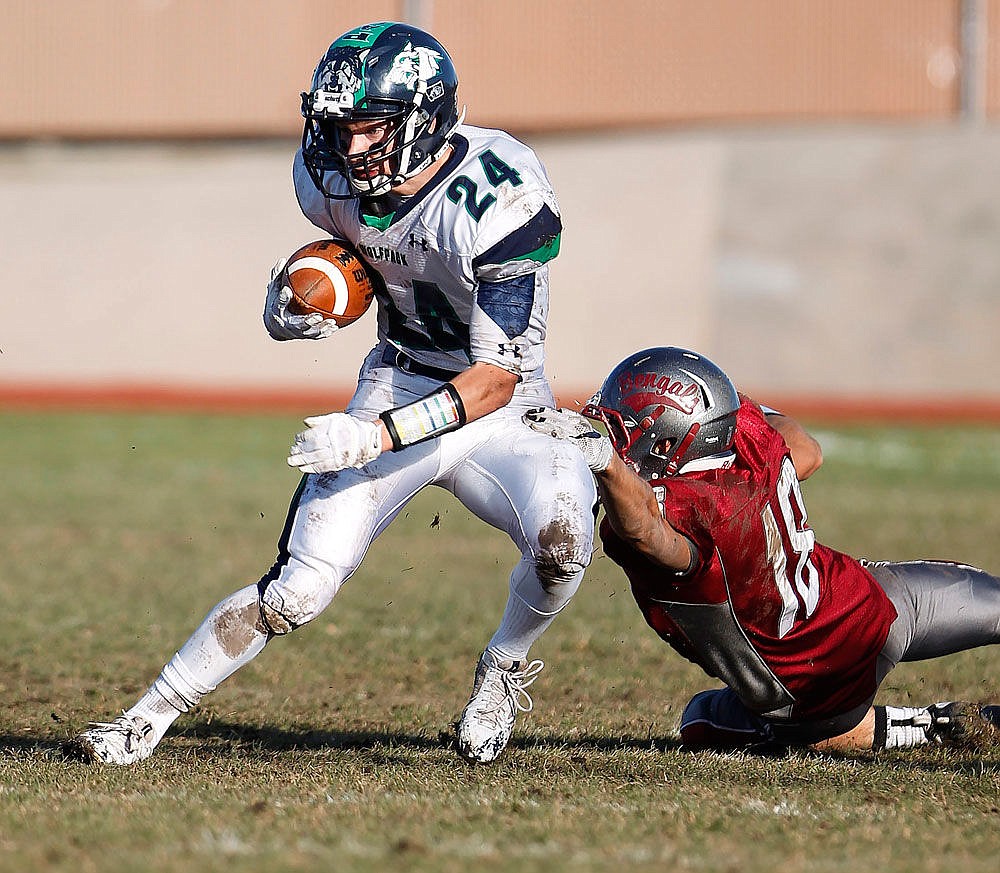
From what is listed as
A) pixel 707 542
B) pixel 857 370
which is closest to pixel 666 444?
pixel 707 542

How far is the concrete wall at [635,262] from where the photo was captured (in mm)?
17859

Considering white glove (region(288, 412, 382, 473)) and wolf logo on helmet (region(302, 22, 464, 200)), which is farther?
wolf logo on helmet (region(302, 22, 464, 200))

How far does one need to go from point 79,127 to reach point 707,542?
17.6 meters

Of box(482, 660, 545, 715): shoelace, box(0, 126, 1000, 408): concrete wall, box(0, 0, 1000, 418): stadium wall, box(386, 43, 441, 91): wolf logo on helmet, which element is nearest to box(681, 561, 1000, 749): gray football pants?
box(482, 660, 545, 715): shoelace

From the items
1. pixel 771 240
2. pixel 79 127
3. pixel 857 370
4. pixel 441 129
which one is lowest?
pixel 857 370

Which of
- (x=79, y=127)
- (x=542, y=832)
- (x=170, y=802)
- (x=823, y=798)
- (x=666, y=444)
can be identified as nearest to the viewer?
(x=542, y=832)

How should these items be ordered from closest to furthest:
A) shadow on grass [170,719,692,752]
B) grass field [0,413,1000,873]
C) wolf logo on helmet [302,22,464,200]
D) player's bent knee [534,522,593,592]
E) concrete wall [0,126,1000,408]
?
grass field [0,413,1000,873] → player's bent knee [534,522,593,592] → wolf logo on helmet [302,22,464,200] → shadow on grass [170,719,692,752] → concrete wall [0,126,1000,408]

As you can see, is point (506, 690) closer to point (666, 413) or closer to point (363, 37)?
point (666, 413)

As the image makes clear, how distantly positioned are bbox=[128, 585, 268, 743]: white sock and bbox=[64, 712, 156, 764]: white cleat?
0.09 feet

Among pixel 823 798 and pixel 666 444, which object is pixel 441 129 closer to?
pixel 666 444

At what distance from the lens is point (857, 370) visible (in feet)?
58.6

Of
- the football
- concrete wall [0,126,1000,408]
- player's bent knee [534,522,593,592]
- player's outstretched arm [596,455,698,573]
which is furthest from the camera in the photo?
concrete wall [0,126,1000,408]

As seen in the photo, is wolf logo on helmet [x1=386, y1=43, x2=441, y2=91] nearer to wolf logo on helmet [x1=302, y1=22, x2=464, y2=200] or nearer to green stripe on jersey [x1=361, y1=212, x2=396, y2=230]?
wolf logo on helmet [x1=302, y1=22, x2=464, y2=200]

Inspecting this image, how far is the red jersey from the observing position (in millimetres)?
3834
